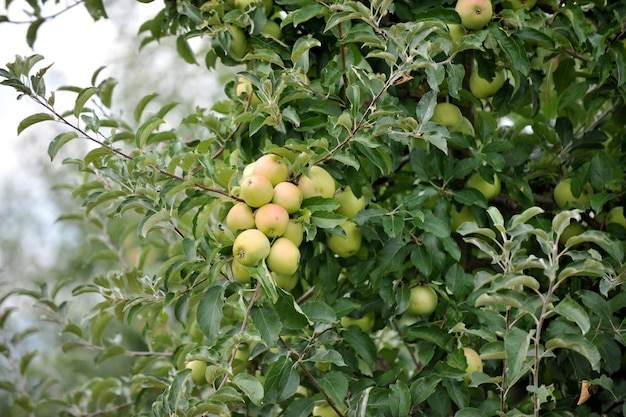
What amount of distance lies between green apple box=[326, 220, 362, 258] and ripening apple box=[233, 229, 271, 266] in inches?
10.1

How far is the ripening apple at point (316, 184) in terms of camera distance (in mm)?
1285

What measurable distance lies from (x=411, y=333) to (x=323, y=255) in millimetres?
259

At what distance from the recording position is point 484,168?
1.50 meters

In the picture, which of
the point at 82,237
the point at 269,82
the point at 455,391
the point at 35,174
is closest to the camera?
the point at 269,82

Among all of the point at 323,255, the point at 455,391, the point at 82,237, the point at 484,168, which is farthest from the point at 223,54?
the point at 82,237

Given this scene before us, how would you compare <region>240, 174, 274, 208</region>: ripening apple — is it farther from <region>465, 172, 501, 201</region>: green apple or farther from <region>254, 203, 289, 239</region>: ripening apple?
<region>465, 172, 501, 201</region>: green apple

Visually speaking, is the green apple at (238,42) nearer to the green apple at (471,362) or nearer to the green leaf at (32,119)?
the green leaf at (32,119)

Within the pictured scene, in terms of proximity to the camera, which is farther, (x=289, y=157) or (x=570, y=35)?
(x=570, y=35)

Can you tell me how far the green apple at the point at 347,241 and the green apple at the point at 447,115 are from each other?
0.31 m

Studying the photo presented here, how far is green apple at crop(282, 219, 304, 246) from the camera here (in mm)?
1243

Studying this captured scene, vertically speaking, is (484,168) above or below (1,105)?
above

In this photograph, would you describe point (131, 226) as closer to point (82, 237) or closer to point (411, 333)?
point (411, 333)

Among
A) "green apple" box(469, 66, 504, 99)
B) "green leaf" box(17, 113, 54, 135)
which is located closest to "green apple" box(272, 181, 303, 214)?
"green leaf" box(17, 113, 54, 135)

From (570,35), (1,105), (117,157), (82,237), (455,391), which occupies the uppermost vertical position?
(117,157)
